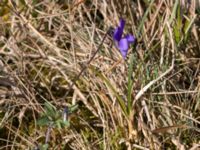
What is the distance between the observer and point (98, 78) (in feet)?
5.73

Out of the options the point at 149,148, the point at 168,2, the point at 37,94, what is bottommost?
the point at 149,148

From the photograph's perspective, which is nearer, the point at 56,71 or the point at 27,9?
the point at 56,71

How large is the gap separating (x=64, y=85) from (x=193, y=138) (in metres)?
0.49

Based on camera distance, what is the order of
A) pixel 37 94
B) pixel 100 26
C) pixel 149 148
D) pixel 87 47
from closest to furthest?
pixel 149 148
pixel 37 94
pixel 87 47
pixel 100 26

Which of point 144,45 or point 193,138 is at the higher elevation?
point 144,45

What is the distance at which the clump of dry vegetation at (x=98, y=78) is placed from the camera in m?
1.63

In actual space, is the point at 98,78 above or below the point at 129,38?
below

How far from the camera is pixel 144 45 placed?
1.83 meters

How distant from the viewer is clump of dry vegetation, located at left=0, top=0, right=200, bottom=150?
1.63 meters

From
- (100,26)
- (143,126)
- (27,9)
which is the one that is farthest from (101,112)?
(27,9)

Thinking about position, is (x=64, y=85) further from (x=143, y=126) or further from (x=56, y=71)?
(x=143, y=126)

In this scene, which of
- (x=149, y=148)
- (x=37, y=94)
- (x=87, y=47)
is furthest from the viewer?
(x=87, y=47)

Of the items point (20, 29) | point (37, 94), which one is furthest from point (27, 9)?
point (37, 94)

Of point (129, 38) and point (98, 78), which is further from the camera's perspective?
point (98, 78)
